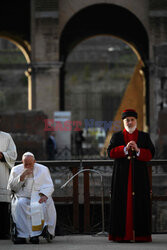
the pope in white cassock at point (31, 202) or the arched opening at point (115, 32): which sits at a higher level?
the arched opening at point (115, 32)

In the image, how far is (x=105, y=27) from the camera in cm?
2941

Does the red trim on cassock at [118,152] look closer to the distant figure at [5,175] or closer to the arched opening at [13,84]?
the distant figure at [5,175]

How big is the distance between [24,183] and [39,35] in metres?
16.6

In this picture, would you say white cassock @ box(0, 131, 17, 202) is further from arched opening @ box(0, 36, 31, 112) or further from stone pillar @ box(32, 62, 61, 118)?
arched opening @ box(0, 36, 31, 112)

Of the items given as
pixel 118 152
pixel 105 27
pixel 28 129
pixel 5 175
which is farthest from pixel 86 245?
pixel 105 27

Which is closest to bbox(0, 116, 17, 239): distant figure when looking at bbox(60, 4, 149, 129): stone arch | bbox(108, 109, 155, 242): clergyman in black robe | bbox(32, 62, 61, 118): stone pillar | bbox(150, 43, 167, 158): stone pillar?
bbox(108, 109, 155, 242): clergyman in black robe

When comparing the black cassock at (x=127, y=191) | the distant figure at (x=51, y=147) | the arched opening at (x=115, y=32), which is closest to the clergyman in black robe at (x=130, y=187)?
the black cassock at (x=127, y=191)

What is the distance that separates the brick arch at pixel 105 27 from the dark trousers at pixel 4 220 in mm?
A: 17737

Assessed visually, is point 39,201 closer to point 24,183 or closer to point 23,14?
point 24,183

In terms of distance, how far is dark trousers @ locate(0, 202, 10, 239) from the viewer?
1000 centimetres

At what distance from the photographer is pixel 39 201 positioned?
9.45 meters

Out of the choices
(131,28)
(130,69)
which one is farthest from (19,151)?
(130,69)

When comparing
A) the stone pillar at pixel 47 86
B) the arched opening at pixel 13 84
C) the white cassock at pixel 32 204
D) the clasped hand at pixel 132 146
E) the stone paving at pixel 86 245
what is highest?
the arched opening at pixel 13 84

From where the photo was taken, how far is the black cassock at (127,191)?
916 cm
